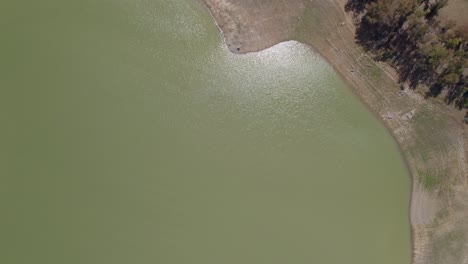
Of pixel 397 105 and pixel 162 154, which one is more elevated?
pixel 397 105

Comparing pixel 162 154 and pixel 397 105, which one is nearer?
pixel 162 154

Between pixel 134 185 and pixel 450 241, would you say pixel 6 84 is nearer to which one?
pixel 134 185

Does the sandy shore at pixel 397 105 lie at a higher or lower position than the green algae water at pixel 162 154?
higher

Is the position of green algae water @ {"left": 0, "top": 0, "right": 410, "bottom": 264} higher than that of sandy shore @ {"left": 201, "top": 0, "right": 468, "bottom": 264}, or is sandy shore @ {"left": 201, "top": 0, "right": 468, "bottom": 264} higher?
sandy shore @ {"left": 201, "top": 0, "right": 468, "bottom": 264}

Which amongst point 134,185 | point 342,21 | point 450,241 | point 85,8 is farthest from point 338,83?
point 85,8
